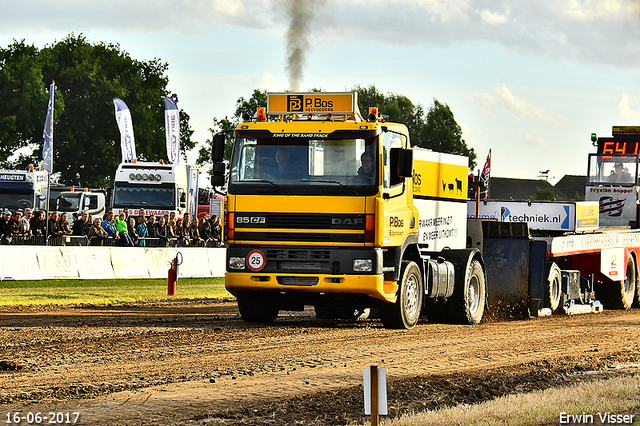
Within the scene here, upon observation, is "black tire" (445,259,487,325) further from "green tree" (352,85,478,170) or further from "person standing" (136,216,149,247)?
"green tree" (352,85,478,170)

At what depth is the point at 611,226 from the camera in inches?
1043

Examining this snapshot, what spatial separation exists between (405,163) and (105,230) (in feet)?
52.9

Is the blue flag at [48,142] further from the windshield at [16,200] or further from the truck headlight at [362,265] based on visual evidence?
the truck headlight at [362,265]

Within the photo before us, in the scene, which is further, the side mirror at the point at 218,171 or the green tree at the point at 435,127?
the green tree at the point at 435,127

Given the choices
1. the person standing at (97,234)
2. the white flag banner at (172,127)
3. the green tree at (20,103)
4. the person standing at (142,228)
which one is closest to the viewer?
the person standing at (97,234)

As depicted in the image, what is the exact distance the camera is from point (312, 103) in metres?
15.4

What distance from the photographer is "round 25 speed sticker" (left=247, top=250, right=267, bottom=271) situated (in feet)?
48.4

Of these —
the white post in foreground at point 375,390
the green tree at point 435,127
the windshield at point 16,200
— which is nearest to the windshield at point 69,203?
the windshield at point 16,200

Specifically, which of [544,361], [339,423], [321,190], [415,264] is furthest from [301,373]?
[415,264]

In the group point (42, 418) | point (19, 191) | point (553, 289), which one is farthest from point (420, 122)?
point (42, 418)

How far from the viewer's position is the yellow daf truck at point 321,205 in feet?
47.3

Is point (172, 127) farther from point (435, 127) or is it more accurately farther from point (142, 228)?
point (435, 127)

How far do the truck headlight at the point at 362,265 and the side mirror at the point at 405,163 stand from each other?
1435mm

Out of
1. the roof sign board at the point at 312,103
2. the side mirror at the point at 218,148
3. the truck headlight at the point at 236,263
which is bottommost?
the truck headlight at the point at 236,263
